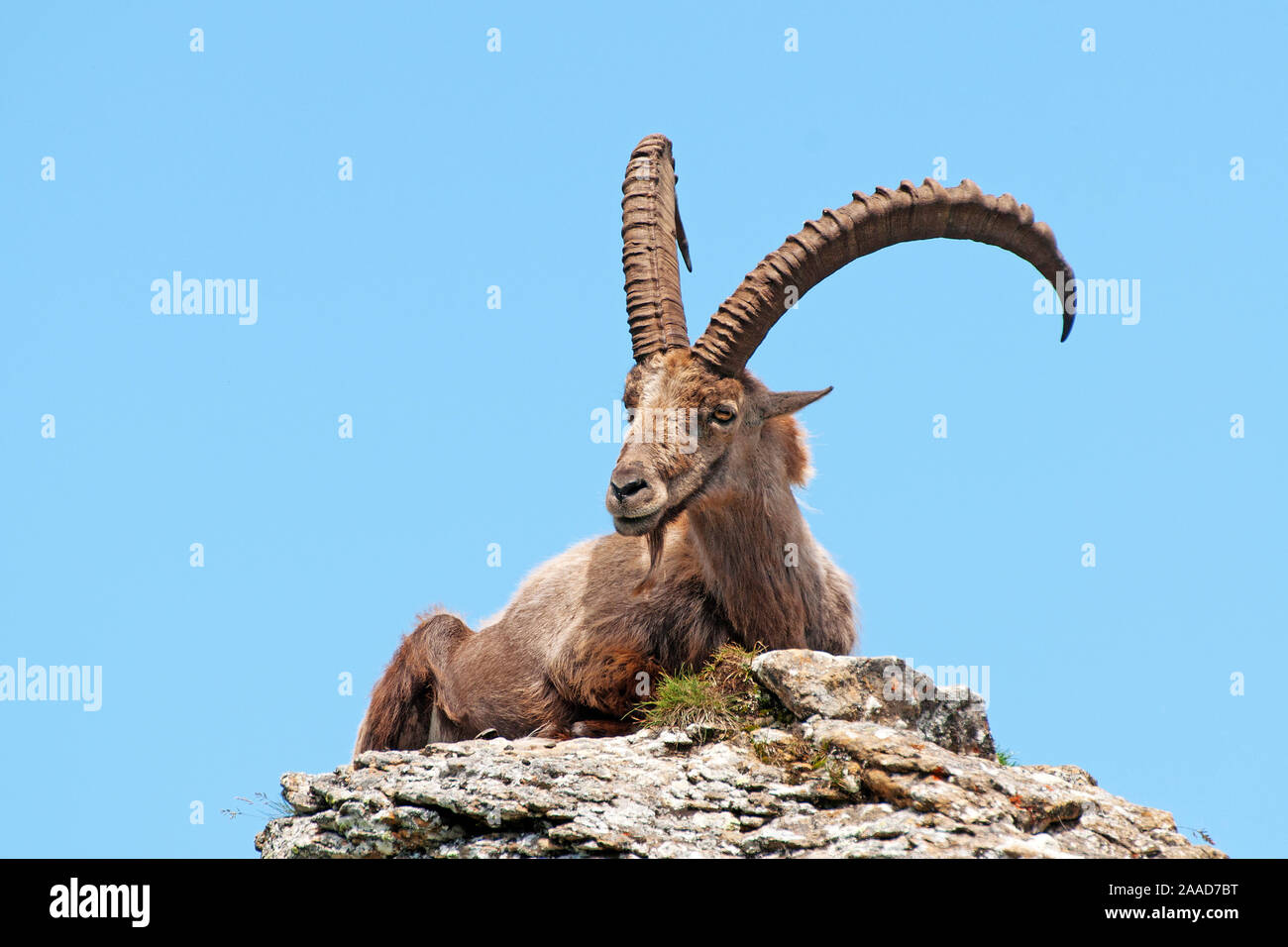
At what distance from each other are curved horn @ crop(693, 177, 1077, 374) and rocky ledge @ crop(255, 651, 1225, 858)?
2.67 meters

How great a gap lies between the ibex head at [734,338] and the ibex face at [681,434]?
0.03ft

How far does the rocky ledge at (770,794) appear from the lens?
8.05 metres

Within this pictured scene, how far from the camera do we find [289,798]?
9.47 m

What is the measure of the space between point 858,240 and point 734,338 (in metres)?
1.36

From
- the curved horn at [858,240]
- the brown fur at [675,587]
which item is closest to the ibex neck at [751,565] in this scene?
the brown fur at [675,587]

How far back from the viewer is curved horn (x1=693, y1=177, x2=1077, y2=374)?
10742mm

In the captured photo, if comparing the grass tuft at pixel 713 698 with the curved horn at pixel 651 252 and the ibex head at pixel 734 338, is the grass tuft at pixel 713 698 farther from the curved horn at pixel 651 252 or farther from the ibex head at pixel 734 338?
the curved horn at pixel 651 252

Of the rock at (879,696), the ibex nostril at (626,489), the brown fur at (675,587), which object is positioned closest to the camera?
the rock at (879,696)

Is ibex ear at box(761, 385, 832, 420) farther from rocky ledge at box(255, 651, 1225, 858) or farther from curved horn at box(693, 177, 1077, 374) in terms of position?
rocky ledge at box(255, 651, 1225, 858)

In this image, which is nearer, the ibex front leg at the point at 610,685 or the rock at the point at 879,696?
the rock at the point at 879,696
